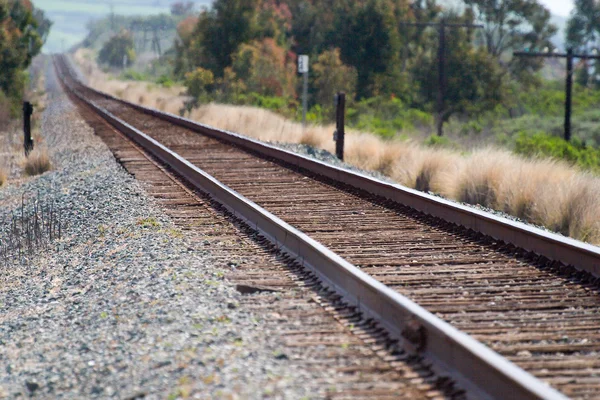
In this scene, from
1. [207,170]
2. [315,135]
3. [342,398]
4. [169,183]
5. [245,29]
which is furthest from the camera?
[245,29]

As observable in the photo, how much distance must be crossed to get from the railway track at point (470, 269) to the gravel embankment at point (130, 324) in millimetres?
947

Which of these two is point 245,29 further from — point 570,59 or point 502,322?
point 502,322

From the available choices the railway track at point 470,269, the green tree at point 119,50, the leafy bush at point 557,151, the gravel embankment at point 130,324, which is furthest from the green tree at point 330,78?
the green tree at point 119,50

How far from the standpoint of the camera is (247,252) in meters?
7.71

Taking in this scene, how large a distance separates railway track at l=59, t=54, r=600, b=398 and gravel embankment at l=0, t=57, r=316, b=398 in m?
0.95

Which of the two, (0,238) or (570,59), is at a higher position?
(570,59)

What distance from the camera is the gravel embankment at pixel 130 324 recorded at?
457 cm

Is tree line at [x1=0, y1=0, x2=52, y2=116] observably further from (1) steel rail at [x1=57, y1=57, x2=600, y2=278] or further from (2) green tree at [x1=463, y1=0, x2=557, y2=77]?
(2) green tree at [x1=463, y1=0, x2=557, y2=77]

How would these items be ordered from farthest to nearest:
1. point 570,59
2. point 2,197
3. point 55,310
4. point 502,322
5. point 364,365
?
point 570,59 → point 2,197 → point 55,310 → point 502,322 → point 364,365

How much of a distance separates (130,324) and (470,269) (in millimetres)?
2635

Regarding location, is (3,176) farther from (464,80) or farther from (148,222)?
(464,80)

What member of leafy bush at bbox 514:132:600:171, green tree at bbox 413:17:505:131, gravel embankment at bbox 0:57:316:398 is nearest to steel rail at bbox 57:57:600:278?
gravel embankment at bbox 0:57:316:398

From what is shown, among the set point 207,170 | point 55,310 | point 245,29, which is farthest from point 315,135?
point 245,29

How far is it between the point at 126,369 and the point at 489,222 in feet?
13.9
